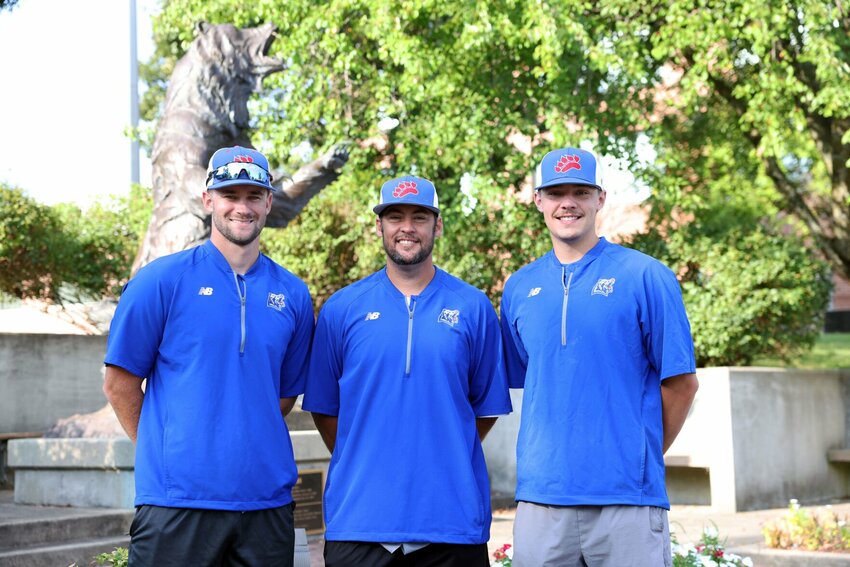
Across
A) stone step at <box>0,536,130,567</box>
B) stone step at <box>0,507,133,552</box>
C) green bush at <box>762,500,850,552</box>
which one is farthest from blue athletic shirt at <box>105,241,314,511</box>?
green bush at <box>762,500,850,552</box>

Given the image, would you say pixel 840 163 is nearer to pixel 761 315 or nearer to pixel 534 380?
pixel 761 315

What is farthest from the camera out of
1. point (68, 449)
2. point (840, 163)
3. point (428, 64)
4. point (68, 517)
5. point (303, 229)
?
point (303, 229)

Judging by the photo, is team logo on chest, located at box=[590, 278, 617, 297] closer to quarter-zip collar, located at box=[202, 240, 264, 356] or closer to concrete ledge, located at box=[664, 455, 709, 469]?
quarter-zip collar, located at box=[202, 240, 264, 356]

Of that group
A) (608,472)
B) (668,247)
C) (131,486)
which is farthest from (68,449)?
(668,247)

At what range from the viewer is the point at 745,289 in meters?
14.4

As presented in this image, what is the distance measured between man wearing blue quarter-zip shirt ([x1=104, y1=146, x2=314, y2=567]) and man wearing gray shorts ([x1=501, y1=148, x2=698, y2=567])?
0.89m

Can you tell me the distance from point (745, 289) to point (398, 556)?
36.6 feet

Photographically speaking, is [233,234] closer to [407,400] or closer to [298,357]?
[298,357]

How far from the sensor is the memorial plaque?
370 inches

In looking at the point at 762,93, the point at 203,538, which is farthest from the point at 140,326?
the point at 762,93

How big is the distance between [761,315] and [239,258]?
11.4 metres

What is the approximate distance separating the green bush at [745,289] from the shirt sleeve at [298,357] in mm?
10763

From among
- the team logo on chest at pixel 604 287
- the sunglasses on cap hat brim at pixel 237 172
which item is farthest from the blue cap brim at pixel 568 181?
the sunglasses on cap hat brim at pixel 237 172

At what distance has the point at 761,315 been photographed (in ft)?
47.6
